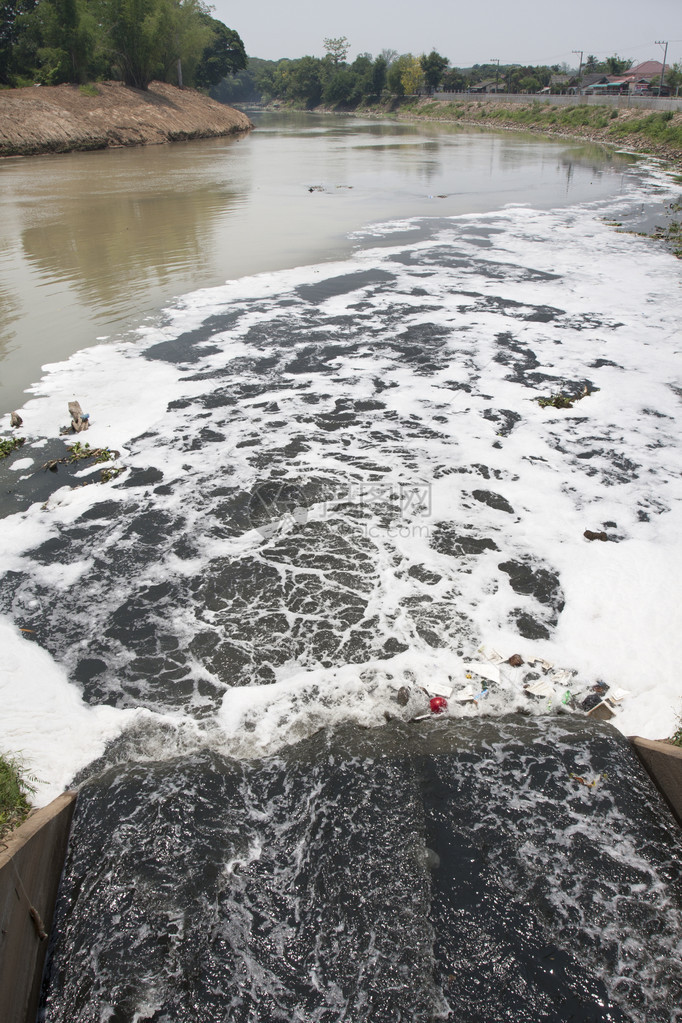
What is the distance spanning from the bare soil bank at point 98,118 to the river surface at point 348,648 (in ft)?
102

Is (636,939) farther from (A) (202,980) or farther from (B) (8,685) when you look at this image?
(B) (8,685)

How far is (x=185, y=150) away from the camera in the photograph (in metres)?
39.6

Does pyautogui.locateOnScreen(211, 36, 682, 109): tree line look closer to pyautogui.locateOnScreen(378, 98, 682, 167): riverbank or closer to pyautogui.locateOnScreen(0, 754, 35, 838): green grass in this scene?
pyautogui.locateOnScreen(378, 98, 682, 167): riverbank

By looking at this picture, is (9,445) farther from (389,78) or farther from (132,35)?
(389,78)

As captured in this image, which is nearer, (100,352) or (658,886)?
(658,886)

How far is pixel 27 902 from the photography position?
8.70 feet

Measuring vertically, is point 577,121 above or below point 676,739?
above

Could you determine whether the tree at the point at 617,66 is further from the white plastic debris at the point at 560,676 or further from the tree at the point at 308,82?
the white plastic debris at the point at 560,676

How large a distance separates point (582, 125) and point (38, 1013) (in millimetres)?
61976

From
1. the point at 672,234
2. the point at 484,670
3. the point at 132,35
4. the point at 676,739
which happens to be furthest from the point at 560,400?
the point at 132,35

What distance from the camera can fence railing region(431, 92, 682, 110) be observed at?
41.2 meters

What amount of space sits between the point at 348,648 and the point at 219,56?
101 meters

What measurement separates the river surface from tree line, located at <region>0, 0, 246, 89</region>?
4505 cm

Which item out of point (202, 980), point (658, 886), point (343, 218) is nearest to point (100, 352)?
point (202, 980)
